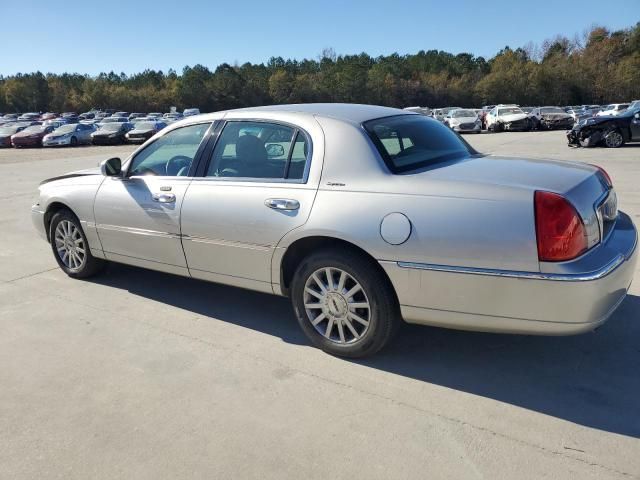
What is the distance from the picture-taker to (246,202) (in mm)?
3812

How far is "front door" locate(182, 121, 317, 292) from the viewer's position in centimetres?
365

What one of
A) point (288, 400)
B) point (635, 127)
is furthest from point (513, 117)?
point (288, 400)

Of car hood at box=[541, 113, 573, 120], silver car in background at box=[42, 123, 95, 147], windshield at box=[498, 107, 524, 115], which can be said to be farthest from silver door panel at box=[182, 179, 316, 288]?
silver car in background at box=[42, 123, 95, 147]

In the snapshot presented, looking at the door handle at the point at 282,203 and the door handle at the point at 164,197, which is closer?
the door handle at the point at 282,203

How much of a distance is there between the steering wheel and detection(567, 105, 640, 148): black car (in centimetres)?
1688

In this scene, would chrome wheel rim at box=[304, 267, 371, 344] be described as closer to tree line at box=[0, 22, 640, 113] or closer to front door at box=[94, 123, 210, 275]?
front door at box=[94, 123, 210, 275]

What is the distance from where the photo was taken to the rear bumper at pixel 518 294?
2.84 m

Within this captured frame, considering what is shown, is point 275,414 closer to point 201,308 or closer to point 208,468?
point 208,468

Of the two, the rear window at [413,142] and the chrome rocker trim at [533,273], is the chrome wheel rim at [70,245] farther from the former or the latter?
the chrome rocker trim at [533,273]

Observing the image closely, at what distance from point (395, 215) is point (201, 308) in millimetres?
2172

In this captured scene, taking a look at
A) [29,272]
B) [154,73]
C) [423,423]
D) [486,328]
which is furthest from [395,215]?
[154,73]

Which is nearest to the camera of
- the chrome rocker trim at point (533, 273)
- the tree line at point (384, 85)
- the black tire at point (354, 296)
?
the chrome rocker trim at point (533, 273)

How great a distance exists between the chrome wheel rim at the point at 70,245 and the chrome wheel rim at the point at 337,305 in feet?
8.98

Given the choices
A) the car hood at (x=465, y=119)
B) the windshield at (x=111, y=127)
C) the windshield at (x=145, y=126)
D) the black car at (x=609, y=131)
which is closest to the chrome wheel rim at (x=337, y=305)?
the black car at (x=609, y=131)
